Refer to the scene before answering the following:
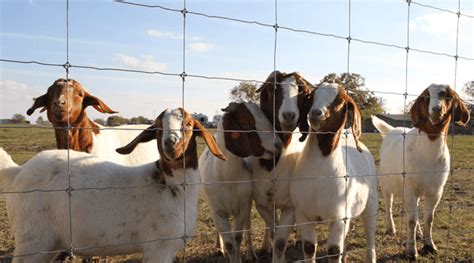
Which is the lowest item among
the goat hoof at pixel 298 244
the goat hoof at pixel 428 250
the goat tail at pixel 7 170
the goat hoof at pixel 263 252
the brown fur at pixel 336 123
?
the goat hoof at pixel 263 252

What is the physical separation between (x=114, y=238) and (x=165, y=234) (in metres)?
0.40

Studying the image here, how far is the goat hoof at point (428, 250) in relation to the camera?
5.81m

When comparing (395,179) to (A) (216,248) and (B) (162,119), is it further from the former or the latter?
(B) (162,119)

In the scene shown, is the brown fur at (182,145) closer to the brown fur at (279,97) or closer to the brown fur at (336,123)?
the brown fur at (279,97)

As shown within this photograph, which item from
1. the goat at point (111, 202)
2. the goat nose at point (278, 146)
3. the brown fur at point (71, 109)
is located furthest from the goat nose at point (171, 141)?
the goat nose at point (278, 146)

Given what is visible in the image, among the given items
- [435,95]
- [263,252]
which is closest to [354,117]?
[435,95]

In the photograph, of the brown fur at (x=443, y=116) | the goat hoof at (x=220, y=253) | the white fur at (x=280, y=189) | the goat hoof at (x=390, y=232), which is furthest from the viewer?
the goat hoof at (x=390, y=232)

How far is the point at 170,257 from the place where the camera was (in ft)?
12.0

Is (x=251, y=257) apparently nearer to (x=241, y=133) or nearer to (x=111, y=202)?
(x=241, y=133)

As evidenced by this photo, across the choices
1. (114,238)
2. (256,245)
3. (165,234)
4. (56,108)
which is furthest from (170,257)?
(256,245)

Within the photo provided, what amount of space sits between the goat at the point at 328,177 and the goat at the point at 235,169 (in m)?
0.42

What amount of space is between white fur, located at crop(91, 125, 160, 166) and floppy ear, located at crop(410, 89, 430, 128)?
135 inches

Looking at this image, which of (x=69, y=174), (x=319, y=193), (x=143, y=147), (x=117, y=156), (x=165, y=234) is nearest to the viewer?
(x=69, y=174)

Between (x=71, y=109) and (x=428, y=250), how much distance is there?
468cm
